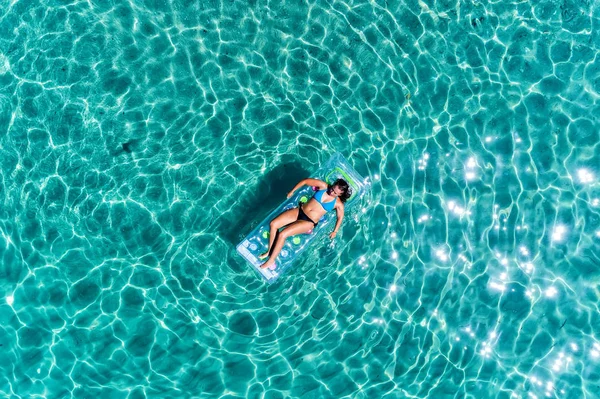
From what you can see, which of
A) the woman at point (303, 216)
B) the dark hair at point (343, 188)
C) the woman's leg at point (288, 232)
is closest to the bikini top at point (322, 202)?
the woman at point (303, 216)

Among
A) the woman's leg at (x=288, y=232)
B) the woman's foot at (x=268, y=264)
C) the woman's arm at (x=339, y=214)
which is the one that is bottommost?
the woman's arm at (x=339, y=214)

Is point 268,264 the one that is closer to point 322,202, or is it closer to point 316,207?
point 316,207

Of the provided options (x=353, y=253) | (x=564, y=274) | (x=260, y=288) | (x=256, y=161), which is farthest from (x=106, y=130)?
(x=564, y=274)

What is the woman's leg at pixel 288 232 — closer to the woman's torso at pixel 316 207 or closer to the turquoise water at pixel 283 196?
the woman's torso at pixel 316 207

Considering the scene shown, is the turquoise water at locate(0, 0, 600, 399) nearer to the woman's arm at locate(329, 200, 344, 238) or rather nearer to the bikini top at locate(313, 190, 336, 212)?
the woman's arm at locate(329, 200, 344, 238)

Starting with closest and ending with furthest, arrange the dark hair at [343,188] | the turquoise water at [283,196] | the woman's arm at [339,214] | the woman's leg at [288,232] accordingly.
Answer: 1. the dark hair at [343,188]
2. the woman's leg at [288,232]
3. the woman's arm at [339,214]
4. the turquoise water at [283,196]

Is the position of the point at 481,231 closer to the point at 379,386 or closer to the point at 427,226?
the point at 427,226

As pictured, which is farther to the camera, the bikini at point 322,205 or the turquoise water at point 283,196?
the turquoise water at point 283,196
